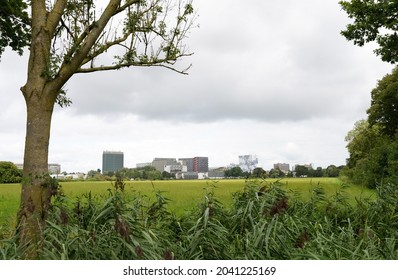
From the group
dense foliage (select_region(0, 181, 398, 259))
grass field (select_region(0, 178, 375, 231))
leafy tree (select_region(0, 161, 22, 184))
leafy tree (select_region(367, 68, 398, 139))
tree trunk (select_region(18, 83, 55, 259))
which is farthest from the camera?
leafy tree (select_region(0, 161, 22, 184))

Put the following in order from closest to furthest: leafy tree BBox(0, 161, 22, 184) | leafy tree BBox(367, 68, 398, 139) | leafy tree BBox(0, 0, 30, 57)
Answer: leafy tree BBox(0, 0, 30, 57)
leafy tree BBox(367, 68, 398, 139)
leafy tree BBox(0, 161, 22, 184)

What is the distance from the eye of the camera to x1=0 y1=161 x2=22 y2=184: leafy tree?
5116cm

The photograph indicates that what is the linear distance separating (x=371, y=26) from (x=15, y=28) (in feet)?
55.9

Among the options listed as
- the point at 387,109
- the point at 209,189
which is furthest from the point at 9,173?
the point at 209,189

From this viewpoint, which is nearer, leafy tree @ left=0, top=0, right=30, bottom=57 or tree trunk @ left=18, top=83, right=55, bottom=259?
tree trunk @ left=18, top=83, right=55, bottom=259

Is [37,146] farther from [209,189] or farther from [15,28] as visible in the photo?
[15,28]

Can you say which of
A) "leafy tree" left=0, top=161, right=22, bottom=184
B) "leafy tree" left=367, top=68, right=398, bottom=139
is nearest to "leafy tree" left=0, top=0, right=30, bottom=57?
"leafy tree" left=367, top=68, right=398, bottom=139

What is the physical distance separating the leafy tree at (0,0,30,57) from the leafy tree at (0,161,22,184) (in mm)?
33350

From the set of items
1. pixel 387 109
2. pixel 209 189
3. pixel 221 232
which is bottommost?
pixel 221 232

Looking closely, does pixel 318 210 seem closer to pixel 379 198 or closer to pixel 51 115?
pixel 379 198

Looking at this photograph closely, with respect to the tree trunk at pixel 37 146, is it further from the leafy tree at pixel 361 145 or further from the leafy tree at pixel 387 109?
the leafy tree at pixel 361 145

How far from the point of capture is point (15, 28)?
20.0 metres

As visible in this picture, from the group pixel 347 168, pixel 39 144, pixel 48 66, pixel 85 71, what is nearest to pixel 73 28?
pixel 85 71

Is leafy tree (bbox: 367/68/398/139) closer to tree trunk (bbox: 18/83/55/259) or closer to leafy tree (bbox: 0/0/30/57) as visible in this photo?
leafy tree (bbox: 0/0/30/57)
